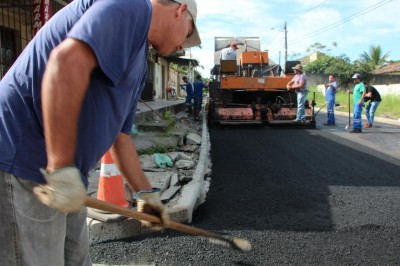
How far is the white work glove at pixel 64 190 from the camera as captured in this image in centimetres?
130

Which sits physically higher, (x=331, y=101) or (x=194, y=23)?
(x=194, y=23)

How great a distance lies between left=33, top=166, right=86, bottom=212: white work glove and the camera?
1.30m

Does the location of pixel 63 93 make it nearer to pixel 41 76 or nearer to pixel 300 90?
pixel 41 76

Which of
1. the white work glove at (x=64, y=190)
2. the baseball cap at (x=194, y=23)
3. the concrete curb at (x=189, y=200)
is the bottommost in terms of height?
the concrete curb at (x=189, y=200)

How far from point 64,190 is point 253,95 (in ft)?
39.7

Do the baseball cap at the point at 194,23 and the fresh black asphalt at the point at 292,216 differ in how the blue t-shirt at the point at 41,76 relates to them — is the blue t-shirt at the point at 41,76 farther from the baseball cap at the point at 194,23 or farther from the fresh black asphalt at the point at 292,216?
the fresh black asphalt at the point at 292,216

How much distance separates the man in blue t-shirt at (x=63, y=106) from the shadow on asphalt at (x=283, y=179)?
2.36 metres

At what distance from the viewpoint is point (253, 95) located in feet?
43.0

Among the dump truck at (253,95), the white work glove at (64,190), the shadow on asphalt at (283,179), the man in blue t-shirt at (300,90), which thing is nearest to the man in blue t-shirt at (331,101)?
the dump truck at (253,95)

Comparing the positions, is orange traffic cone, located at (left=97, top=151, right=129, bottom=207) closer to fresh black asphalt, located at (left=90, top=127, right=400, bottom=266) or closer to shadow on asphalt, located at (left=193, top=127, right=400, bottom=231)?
fresh black asphalt, located at (left=90, top=127, right=400, bottom=266)

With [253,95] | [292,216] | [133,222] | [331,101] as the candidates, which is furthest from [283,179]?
[331,101]

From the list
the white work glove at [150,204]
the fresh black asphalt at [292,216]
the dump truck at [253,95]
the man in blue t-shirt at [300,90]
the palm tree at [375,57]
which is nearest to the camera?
the white work glove at [150,204]

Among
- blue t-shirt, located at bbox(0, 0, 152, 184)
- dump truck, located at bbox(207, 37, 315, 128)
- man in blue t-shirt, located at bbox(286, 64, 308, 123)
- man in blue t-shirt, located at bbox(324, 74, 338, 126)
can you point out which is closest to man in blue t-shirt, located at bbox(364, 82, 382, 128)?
man in blue t-shirt, located at bbox(324, 74, 338, 126)

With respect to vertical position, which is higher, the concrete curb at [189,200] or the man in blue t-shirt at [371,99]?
the man in blue t-shirt at [371,99]
